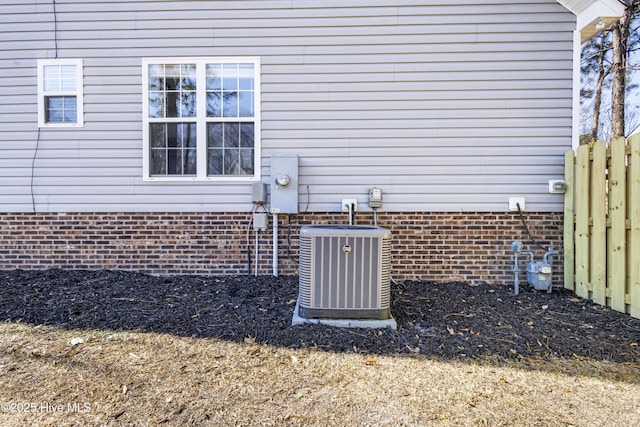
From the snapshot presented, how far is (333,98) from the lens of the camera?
4211 millimetres

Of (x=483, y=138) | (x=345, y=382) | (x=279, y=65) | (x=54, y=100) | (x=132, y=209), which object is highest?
(x=279, y=65)

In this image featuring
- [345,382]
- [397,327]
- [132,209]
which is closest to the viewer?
[345,382]

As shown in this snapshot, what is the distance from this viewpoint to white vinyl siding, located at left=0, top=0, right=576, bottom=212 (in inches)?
162

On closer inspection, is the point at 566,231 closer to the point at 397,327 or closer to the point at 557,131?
the point at 557,131

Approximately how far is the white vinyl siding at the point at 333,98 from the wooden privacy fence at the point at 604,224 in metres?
0.37

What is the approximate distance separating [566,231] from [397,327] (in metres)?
2.56

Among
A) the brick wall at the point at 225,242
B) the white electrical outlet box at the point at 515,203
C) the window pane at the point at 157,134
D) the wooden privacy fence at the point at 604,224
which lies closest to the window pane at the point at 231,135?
the window pane at the point at 157,134

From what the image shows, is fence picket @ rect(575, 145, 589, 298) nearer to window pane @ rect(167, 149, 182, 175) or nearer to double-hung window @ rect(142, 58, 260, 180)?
double-hung window @ rect(142, 58, 260, 180)

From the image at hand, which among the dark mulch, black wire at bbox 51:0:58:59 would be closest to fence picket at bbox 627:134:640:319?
the dark mulch

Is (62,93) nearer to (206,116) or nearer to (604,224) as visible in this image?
(206,116)

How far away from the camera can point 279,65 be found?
166 inches

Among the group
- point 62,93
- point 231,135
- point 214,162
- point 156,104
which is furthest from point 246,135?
point 62,93

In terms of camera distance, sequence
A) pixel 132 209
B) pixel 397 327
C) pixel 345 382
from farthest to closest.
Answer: pixel 132 209, pixel 397 327, pixel 345 382

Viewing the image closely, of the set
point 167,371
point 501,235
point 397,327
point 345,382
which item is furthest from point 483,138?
point 167,371
